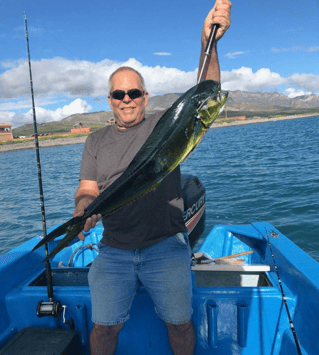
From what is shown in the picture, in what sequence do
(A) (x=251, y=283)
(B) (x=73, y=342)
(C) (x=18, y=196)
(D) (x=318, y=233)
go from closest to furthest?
(B) (x=73, y=342) → (A) (x=251, y=283) → (D) (x=318, y=233) → (C) (x=18, y=196)

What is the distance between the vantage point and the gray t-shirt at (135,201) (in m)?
2.69

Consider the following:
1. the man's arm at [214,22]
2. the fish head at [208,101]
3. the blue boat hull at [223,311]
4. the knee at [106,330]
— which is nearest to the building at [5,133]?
the blue boat hull at [223,311]

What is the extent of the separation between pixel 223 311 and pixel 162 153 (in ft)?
6.25

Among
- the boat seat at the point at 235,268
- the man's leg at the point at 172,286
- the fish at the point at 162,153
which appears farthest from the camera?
the boat seat at the point at 235,268

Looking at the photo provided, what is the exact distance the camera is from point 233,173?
1856 centimetres

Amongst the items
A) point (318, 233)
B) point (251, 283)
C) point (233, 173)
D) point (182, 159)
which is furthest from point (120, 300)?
point (233, 173)

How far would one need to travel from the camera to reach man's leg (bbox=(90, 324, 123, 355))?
8.56 feet

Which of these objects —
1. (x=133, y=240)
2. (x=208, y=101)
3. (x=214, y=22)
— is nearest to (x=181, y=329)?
(x=133, y=240)

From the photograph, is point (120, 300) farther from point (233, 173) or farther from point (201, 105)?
point (233, 173)

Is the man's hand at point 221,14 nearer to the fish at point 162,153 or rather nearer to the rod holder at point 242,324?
the fish at point 162,153

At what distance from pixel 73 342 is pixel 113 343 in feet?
1.49

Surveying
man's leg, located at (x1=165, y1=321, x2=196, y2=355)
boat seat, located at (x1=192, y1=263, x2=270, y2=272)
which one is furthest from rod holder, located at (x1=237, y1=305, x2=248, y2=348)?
boat seat, located at (x1=192, y1=263, x2=270, y2=272)

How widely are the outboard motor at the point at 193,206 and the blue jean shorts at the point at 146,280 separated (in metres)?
2.12

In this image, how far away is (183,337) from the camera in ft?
8.50
